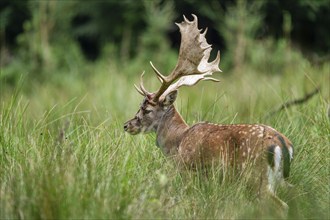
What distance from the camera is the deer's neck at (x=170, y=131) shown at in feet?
22.3

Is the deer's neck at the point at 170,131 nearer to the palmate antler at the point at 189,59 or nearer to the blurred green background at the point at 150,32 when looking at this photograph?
the palmate antler at the point at 189,59

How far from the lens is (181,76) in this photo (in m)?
6.90

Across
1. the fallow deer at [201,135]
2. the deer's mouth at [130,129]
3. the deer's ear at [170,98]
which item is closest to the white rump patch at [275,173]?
the fallow deer at [201,135]

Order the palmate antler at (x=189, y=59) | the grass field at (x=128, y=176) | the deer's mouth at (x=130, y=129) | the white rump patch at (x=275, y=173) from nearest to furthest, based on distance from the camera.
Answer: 1. the grass field at (x=128, y=176)
2. the white rump patch at (x=275, y=173)
3. the palmate antler at (x=189, y=59)
4. the deer's mouth at (x=130, y=129)

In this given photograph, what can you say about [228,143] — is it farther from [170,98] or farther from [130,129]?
[130,129]

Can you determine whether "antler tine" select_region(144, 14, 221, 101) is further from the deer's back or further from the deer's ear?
the deer's back

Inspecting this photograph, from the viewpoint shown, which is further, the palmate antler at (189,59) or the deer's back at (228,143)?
the palmate antler at (189,59)

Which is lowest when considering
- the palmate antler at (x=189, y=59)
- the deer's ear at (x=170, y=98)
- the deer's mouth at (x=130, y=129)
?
the deer's mouth at (x=130, y=129)

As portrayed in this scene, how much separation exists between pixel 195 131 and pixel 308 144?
891mm

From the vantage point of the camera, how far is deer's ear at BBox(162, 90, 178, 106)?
6.87 m

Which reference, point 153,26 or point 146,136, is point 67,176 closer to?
point 146,136

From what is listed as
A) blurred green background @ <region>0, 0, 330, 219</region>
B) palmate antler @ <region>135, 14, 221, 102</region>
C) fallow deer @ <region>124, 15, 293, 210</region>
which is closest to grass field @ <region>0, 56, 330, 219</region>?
blurred green background @ <region>0, 0, 330, 219</region>

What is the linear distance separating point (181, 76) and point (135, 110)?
107 inches

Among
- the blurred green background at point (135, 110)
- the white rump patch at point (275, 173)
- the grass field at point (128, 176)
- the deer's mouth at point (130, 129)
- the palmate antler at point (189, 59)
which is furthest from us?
the deer's mouth at point (130, 129)
